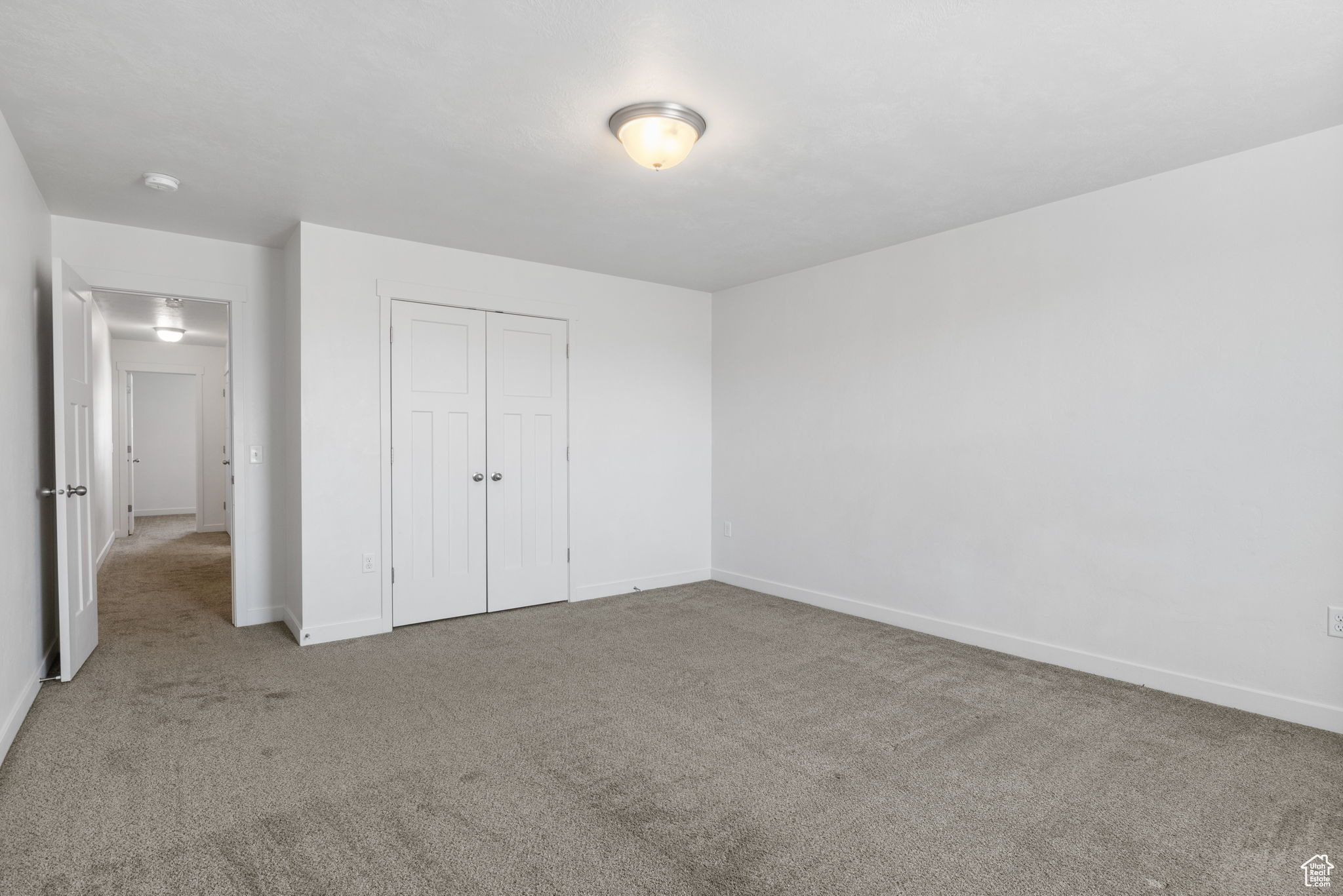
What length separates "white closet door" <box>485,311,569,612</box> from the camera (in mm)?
4637

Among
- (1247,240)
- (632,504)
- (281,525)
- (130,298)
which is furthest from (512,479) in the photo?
(1247,240)

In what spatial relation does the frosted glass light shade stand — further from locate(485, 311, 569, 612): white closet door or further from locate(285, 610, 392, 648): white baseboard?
locate(285, 610, 392, 648): white baseboard

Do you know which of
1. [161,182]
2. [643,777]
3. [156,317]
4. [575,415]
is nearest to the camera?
[643,777]

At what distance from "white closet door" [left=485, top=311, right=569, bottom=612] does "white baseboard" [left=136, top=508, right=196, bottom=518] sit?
8.01 metres

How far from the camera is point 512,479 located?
4.71m

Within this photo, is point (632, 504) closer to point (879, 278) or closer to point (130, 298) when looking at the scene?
point (879, 278)

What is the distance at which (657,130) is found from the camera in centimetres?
254

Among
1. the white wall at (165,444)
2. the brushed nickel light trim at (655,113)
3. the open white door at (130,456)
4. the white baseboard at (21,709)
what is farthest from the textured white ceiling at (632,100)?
the white wall at (165,444)

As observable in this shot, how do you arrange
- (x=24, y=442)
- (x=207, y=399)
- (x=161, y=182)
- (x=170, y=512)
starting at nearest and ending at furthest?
(x=24, y=442) → (x=161, y=182) → (x=207, y=399) → (x=170, y=512)

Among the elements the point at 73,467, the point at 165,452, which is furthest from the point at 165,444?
the point at 73,467

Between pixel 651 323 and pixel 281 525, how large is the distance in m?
2.94

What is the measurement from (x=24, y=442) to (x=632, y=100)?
2948 millimetres

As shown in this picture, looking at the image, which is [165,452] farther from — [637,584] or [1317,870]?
[1317,870]

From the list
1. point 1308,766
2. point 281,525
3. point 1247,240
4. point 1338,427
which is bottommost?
point 1308,766
